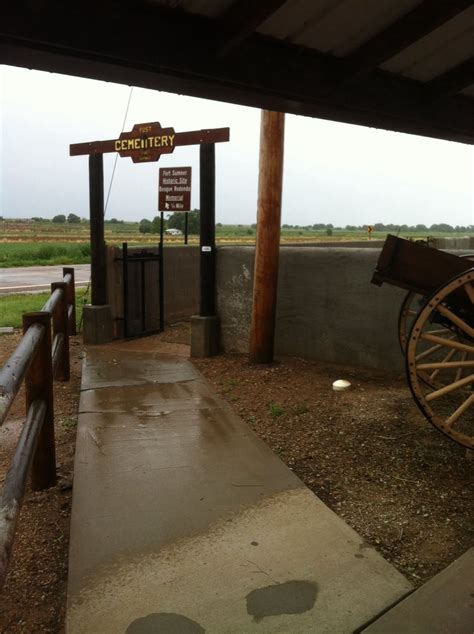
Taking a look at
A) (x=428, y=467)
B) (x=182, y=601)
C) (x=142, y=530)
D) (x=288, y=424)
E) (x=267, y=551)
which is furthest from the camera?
(x=288, y=424)

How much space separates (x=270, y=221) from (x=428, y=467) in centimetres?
366

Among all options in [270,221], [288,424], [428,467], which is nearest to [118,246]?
[270,221]

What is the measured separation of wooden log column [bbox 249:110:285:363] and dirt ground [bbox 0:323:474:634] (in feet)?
1.71

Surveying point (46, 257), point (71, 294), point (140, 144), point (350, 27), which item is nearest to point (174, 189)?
point (140, 144)

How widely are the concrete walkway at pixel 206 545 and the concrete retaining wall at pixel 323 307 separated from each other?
7.92ft

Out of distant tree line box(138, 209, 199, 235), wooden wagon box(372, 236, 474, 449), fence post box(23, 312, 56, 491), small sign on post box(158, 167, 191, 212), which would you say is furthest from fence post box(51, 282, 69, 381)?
distant tree line box(138, 209, 199, 235)

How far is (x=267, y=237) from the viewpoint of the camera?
6688 mm

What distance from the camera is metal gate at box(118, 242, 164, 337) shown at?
885 centimetres

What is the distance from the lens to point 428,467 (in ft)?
12.9

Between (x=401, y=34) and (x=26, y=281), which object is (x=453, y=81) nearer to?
(x=401, y=34)


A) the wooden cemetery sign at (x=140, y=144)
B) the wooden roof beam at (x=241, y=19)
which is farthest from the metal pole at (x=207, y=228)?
the wooden roof beam at (x=241, y=19)

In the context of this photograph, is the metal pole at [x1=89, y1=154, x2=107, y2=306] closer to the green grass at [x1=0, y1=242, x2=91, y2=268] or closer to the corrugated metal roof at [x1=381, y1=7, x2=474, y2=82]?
the corrugated metal roof at [x1=381, y1=7, x2=474, y2=82]

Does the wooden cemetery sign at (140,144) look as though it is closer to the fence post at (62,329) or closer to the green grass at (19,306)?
the green grass at (19,306)

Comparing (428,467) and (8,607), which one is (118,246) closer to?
(428,467)
